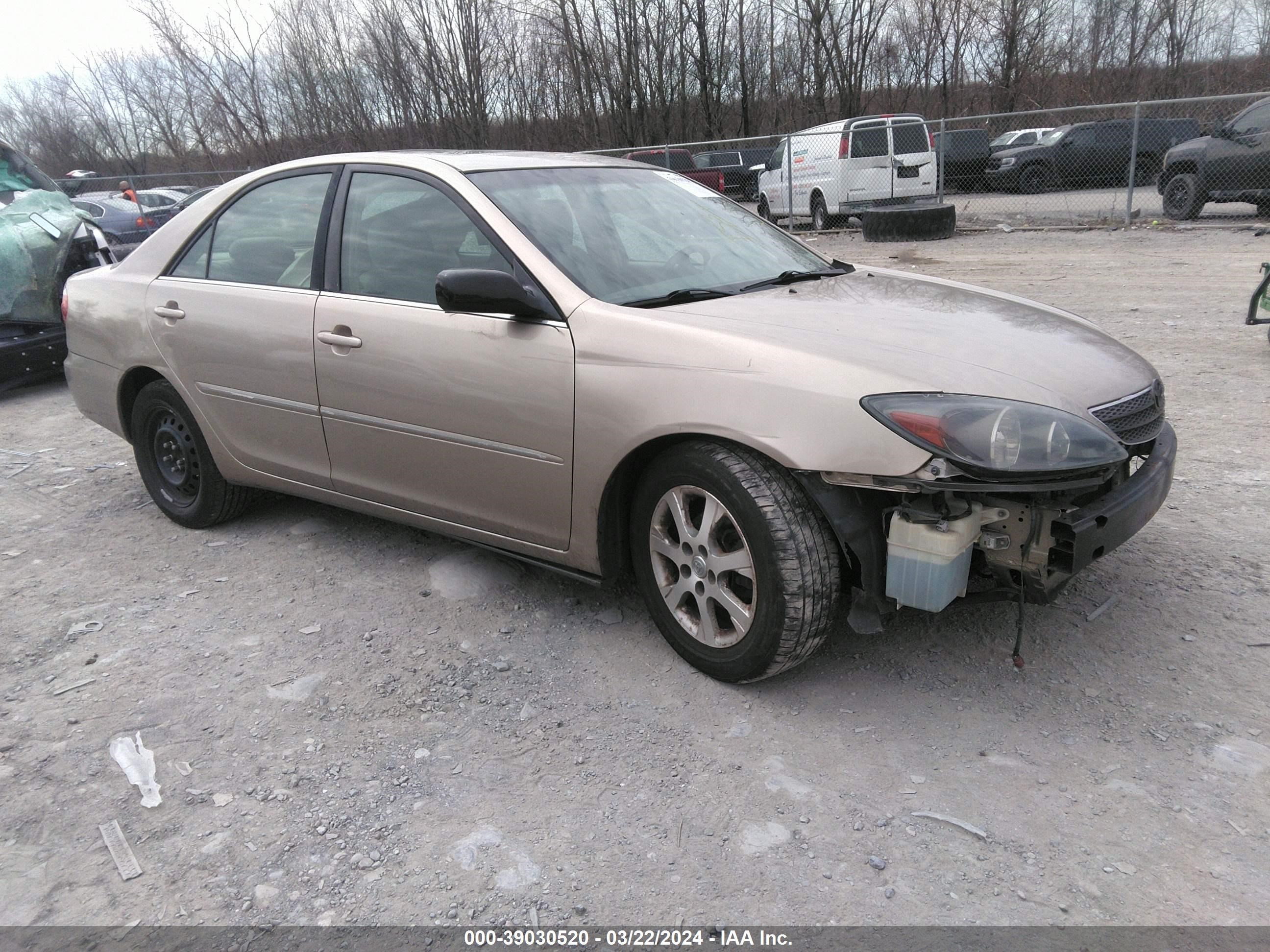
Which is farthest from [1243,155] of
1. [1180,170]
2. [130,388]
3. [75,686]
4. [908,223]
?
[75,686]

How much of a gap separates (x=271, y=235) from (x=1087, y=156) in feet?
62.9

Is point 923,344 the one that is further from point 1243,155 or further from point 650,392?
point 1243,155

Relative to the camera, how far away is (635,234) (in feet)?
11.4

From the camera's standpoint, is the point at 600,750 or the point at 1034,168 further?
the point at 1034,168

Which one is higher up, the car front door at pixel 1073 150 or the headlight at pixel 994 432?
the car front door at pixel 1073 150

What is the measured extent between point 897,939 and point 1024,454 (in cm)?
122

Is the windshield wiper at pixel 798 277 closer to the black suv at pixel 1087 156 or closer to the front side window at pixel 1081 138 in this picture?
the black suv at pixel 1087 156

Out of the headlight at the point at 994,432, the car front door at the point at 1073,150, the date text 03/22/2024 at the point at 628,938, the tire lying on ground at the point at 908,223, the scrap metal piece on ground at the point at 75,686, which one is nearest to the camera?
the date text 03/22/2024 at the point at 628,938

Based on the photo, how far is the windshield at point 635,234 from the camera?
10.5 ft

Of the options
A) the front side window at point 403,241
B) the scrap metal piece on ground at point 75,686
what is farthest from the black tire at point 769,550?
the scrap metal piece on ground at point 75,686

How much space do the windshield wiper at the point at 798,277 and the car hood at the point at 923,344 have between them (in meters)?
0.07

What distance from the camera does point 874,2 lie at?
2892cm

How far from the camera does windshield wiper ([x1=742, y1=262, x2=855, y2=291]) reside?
3.42 m

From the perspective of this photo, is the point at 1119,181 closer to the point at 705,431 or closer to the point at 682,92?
the point at 682,92
